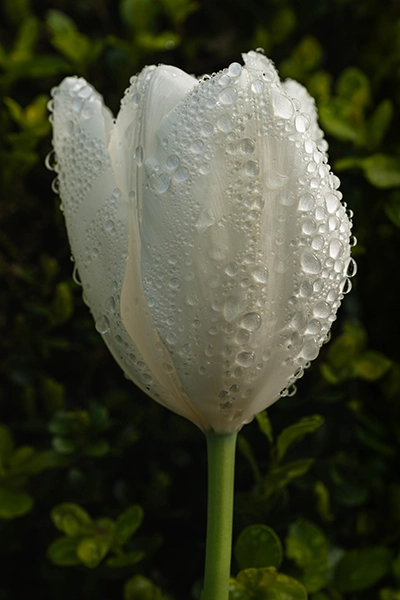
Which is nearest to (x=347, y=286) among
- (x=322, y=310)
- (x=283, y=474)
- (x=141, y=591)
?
(x=322, y=310)

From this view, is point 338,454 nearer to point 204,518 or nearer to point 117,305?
point 204,518

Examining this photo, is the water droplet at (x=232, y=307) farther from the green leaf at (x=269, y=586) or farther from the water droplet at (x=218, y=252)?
the green leaf at (x=269, y=586)

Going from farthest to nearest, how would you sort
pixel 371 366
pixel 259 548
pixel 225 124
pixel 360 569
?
1. pixel 371 366
2. pixel 360 569
3. pixel 259 548
4. pixel 225 124

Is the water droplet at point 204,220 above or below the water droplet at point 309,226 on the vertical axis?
above

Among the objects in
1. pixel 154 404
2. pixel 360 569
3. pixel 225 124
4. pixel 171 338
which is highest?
pixel 225 124

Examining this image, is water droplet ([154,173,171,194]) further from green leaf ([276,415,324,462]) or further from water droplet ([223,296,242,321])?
green leaf ([276,415,324,462])

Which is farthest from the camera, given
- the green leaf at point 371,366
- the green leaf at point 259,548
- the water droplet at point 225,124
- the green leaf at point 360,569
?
the green leaf at point 371,366

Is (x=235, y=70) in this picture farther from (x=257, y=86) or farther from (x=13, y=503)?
(x=13, y=503)

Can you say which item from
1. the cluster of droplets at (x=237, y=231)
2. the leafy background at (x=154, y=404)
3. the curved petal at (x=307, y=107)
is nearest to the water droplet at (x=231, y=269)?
the cluster of droplets at (x=237, y=231)
